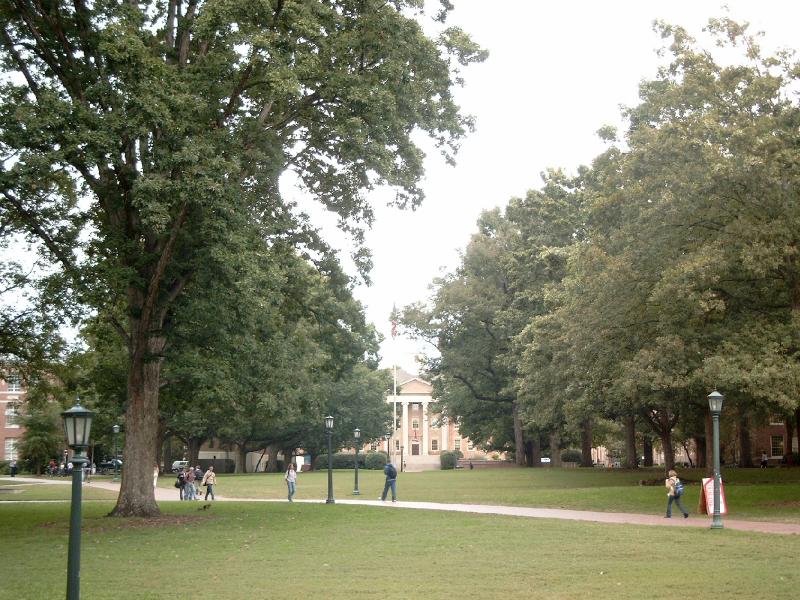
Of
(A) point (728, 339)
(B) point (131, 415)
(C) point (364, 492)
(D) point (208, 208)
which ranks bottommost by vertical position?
(C) point (364, 492)

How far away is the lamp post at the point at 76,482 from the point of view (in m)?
9.55

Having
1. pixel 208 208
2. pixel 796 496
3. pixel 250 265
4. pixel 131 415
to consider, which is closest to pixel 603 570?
pixel 250 265

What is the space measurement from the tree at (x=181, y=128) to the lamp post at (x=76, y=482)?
938 cm


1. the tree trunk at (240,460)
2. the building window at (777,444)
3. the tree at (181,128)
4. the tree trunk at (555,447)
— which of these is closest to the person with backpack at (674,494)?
the tree at (181,128)

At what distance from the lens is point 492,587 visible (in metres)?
12.2

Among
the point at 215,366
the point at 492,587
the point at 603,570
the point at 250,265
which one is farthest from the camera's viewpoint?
the point at 215,366

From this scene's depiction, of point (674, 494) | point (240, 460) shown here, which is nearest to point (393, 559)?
point (674, 494)

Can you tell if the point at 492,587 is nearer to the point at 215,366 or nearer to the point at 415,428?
the point at 215,366

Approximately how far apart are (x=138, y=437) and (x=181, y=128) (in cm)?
878

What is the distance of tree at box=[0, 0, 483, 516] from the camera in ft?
64.5

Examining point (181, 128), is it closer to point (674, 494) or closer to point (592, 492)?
point (674, 494)

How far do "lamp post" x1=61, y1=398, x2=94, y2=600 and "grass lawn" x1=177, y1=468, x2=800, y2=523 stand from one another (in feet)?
61.8

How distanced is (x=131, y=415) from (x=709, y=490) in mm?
15474

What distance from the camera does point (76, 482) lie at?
998cm
